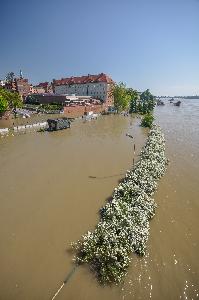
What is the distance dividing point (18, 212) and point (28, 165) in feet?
29.9

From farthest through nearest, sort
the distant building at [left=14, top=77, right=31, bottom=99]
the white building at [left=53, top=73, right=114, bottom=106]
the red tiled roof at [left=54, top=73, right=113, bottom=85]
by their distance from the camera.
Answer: the red tiled roof at [left=54, top=73, right=113, bottom=85] < the white building at [left=53, top=73, right=114, bottom=106] < the distant building at [left=14, top=77, right=31, bottom=99]

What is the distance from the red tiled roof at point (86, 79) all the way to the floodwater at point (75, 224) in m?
70.9

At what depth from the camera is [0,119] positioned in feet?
153

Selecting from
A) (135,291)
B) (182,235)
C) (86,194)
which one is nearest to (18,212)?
(86,194)

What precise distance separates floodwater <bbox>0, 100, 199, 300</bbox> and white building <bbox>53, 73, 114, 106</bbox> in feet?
214

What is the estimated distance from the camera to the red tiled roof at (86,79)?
94.0 metres

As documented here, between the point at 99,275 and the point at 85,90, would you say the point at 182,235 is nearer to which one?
the point at 99,275

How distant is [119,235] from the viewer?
12320mm

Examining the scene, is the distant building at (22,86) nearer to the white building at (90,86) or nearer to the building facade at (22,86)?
the building facade at (22,86)

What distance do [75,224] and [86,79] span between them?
306ft

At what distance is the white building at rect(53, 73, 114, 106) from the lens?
301 feet

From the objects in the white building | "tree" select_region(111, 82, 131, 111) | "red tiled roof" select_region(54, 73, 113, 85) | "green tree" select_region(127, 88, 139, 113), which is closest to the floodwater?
"tree" select_region(111, 82, 131, 111)

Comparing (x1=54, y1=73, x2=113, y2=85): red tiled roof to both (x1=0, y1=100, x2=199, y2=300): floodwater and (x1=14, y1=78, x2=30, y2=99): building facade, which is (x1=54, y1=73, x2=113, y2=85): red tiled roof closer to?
(x1=14, y1=78, x2=30, y2=99): building facade

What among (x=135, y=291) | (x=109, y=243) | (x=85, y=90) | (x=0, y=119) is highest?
(x=85, y=90)
